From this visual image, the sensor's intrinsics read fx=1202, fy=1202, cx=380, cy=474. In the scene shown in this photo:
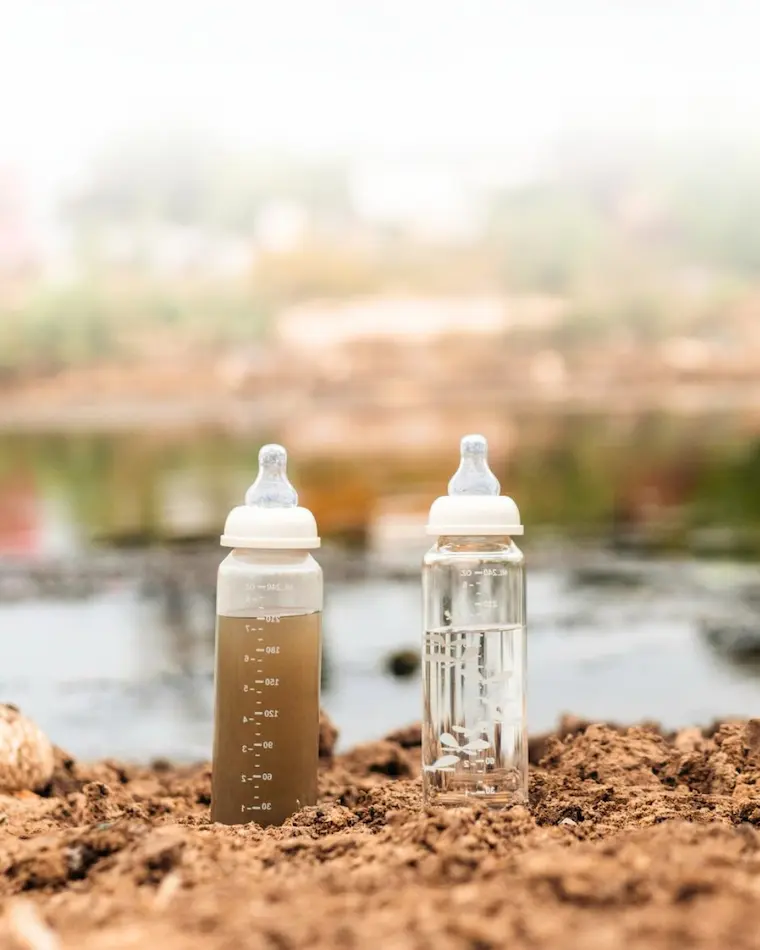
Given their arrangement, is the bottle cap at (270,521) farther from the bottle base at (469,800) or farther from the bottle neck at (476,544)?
the bottle base at (469,800)

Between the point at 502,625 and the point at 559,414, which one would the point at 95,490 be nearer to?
the point at 559,414

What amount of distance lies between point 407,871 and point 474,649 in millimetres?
475

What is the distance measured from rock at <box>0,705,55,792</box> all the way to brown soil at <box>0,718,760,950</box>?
0.06 metres

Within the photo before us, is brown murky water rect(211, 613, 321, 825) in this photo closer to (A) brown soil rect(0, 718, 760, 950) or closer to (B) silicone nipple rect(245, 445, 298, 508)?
(A) brown soil rect(0, 718, 760, 950)

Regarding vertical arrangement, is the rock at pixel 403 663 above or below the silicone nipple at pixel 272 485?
below

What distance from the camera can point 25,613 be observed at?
7480mm

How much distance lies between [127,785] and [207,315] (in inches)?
471

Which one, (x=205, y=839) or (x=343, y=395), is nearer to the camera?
(x=205, y=839)

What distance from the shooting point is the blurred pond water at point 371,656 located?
475 centimetres

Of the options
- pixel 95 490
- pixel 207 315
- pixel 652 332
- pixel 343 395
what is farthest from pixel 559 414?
pixel 95 490

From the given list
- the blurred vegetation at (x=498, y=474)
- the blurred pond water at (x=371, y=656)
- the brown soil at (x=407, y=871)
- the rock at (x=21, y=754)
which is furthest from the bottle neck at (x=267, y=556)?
the blurred vegetation at (x=498, y=474)

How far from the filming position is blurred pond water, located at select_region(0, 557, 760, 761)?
15.6 feet

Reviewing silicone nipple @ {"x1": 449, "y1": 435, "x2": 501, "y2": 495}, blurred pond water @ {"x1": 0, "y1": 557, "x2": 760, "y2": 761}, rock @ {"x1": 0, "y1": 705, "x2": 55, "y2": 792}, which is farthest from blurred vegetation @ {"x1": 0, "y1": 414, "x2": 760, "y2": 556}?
silicone nipple @ {"x1": 449, "y1": 435, "x2": 501, "y2": 495}

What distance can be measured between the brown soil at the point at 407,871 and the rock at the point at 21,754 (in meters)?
0.06
